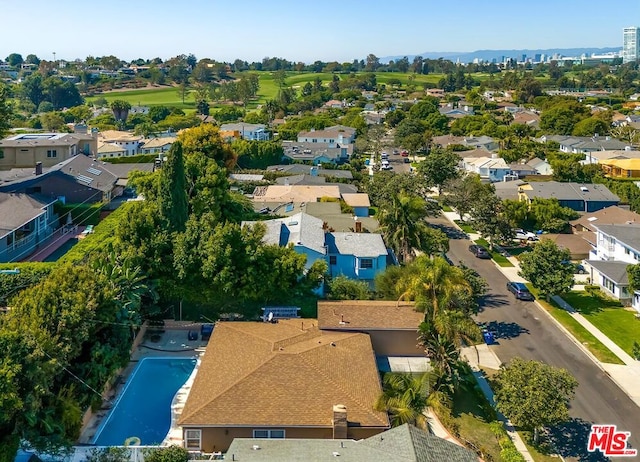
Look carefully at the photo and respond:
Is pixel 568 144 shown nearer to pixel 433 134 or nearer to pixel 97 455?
pixel 433 134

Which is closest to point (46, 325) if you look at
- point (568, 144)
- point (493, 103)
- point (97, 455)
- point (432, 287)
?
point (97, 455)

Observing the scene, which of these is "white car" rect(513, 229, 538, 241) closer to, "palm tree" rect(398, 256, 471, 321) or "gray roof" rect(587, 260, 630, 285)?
"gray roof" rect(587, 260, 630, 285)

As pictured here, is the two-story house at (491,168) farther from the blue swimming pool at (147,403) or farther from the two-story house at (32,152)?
the blue swimming pool at (147,403)

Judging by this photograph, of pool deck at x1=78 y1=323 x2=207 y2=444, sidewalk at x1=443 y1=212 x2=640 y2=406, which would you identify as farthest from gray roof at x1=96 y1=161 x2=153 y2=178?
sidewalk at x1=443 y1=212 x2=640 y2=406

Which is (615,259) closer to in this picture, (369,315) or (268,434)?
(369,315)

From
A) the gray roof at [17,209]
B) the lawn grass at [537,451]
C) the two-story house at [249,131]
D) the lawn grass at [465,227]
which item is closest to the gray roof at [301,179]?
the lawn grass at [465,227]
